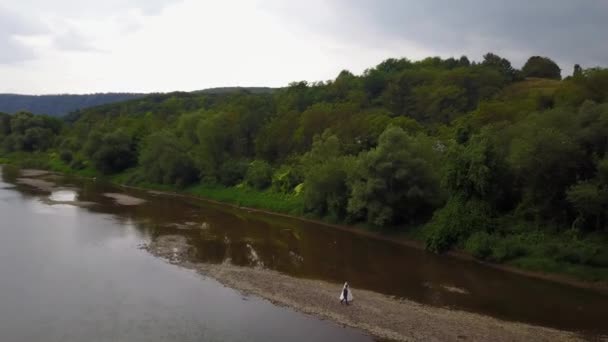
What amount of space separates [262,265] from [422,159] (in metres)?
17.7

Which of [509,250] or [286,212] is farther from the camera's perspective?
[286,212]

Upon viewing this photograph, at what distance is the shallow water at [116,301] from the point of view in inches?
952

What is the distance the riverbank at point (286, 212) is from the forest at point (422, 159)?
18 cm

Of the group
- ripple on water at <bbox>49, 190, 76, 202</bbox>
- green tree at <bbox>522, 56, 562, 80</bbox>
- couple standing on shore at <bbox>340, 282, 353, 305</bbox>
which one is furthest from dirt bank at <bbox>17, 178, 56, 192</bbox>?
green tree at <bbox>522, 56, 562, 80</bbox>

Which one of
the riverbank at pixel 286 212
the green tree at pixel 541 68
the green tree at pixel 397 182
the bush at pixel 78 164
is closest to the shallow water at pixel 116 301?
the riverbank at pixel 286 212

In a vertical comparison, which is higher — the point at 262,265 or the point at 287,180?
the point at 287,180

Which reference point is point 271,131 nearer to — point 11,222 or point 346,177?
point 346,177

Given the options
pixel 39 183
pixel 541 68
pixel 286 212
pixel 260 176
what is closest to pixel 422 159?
pixel 286 212

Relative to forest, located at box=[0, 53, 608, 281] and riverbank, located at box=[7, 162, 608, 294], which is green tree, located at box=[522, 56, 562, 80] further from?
riverbank, located at box=[7, 162, 608, 294]

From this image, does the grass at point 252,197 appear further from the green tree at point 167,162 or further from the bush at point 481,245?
the bush at point 481,245

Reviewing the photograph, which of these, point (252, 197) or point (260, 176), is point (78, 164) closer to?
point (260, 176)

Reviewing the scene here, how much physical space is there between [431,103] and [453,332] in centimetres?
6293

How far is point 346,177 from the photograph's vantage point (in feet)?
165

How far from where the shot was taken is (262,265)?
36.9 m
